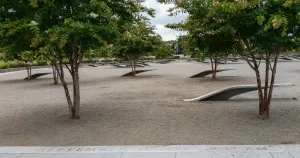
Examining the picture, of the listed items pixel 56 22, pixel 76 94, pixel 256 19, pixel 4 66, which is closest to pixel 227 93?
pixel 256 19

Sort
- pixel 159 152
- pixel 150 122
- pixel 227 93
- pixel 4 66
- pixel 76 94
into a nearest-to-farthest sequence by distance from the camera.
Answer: pixel 159 152 < pixel 150 122 < pixel 76 94 < pixel 227 93 < pixel 4 66

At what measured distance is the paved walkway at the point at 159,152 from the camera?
17.7ft

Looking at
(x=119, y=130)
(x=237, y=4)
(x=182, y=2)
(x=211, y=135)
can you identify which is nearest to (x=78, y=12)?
(x=182, y=2)

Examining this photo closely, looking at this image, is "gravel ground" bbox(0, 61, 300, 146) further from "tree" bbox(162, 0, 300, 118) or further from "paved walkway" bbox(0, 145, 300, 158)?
"tree" bbox(162, 0, 300, 118)

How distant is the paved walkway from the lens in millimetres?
5398

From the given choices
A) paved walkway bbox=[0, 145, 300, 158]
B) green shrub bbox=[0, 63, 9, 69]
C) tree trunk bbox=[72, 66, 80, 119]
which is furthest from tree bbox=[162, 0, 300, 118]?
green shrub bbox=[0, 63, 9, 69]

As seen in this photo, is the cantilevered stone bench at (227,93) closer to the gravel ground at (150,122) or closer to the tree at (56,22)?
the gravel ground at (150,122)

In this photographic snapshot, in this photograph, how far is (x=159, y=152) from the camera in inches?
223

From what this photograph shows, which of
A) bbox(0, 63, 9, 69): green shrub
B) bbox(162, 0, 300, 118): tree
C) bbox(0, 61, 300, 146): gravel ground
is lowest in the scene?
bbox(0, 61, 300, 146): gravel ground

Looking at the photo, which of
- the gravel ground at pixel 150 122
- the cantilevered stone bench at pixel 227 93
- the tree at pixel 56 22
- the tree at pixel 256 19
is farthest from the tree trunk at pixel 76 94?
the cantilevered stone bench at pixel 227 93

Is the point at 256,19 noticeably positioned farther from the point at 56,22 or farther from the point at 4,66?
the point at 4,66

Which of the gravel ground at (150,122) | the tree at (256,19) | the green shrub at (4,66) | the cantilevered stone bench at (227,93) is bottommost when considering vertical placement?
the gravel ground at (150,122)

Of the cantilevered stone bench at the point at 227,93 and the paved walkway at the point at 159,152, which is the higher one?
the cantilevered stone bench at the point at 227,93

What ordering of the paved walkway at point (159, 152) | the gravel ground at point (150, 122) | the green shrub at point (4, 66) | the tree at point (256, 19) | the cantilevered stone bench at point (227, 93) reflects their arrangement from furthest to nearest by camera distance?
the green shrub at point (4, 66), the cantilevered stone bench at point (227, 93), the gravel ground at point (150, 122), the tree at point (256, 19), the paved walkway at point (159, 152)
